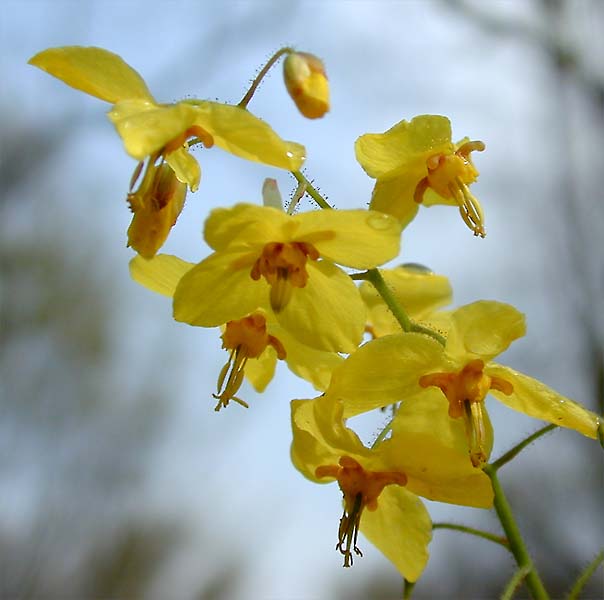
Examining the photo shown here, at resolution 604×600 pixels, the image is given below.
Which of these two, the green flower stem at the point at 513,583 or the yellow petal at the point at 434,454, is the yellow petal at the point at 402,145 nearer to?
the yellow petal at the point at 434,454

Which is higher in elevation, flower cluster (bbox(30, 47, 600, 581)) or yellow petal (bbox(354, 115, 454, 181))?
yellow petal (bbox(354, 115, 454, 181))

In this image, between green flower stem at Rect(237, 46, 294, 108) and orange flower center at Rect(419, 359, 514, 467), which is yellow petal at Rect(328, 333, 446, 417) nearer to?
orange flower center at Rect(419, 359, 514, 467)

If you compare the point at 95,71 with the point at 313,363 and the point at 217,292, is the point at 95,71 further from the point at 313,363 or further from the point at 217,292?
the point at 313,363

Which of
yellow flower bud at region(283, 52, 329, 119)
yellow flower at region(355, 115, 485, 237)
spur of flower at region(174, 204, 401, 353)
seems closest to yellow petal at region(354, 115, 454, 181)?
yellow flower at region(355, 115, 485, 237)

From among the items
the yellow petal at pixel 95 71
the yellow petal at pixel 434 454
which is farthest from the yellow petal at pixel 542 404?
the yellow petal at pixel 95 71

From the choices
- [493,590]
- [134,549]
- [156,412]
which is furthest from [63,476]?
[493,590]

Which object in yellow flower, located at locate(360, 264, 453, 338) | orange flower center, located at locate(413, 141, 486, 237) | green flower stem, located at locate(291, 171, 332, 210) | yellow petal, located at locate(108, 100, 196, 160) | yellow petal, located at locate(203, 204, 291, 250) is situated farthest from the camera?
yellow flower, located at locate(360, 264, 453, 338)

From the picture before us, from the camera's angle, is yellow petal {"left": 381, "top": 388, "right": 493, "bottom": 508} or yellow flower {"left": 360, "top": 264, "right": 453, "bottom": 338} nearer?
yellow petal {"left": 381, "top": 388, "right": 493, "bottom": 508}
